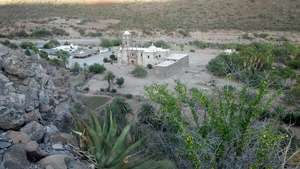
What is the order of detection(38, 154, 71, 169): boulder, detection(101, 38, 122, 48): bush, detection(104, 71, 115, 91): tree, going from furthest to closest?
detection(101, 38, 122, 48): bush → detection(104, 71, 115, 91): tree → detection(38, 154, 71, 169): boulder

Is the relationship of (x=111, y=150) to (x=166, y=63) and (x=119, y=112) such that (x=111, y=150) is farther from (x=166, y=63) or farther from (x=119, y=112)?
(x=166, y=63)

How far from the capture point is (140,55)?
108 feet

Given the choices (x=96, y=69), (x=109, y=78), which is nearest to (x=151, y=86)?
(x=109, y=78)

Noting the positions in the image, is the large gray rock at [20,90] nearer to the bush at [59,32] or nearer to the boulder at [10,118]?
the boulder at [10,118]

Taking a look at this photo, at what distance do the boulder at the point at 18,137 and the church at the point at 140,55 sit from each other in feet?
87.5

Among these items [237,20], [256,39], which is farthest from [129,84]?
[237,20]

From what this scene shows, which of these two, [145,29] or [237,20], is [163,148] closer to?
[145,29]

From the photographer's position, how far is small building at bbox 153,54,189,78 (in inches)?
1164

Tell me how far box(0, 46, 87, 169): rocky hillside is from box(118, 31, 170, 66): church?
24503 mm

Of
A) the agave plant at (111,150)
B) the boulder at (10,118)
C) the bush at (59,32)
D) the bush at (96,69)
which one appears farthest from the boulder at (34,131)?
the bush at (59,32)

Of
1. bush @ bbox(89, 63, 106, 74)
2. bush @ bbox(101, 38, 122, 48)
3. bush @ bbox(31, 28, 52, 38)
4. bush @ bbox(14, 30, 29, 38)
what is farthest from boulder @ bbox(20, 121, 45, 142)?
bush @ bbox(31, 28, 52, 38)

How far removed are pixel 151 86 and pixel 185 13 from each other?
5343 centimetres

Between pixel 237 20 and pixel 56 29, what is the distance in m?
21.3

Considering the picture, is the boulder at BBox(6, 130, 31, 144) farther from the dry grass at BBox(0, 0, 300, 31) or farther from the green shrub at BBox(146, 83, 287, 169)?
the dry grass at BBox(0, 0, 300, 31)
